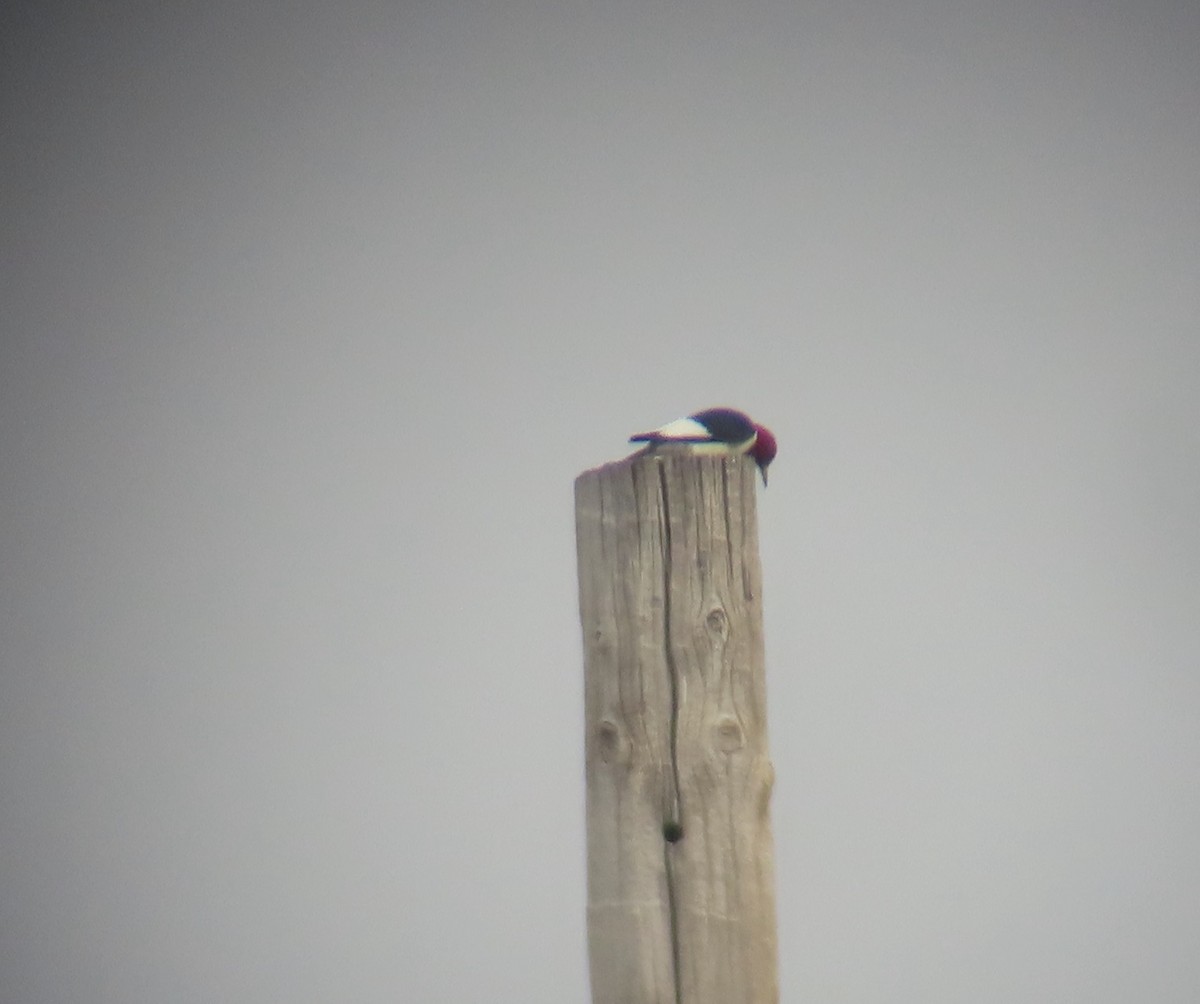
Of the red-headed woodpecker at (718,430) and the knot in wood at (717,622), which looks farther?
the red-headed woodpecker at (718,430)

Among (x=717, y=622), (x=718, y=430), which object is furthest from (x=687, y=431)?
(x=717, y=622)

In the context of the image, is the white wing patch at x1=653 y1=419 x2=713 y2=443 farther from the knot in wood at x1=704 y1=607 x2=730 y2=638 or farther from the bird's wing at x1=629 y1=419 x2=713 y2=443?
the knot in wood at x1=704 y1=607 x2=730 y2=638

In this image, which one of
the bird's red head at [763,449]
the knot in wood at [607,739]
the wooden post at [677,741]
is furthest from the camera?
the bird's red head at [763,449]

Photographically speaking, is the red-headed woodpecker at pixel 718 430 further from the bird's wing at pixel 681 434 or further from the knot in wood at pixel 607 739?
the knot in wood at pixel 607 739

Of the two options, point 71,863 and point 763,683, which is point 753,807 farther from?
point 71,863

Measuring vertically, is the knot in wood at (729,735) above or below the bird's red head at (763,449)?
below

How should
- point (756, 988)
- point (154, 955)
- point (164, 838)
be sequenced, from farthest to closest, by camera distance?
point (164, 838), point (154, 955), point (756, 988)

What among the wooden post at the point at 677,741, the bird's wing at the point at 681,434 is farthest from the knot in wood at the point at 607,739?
the bird's wing at the point at 681,434

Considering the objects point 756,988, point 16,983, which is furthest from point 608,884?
point 16,983

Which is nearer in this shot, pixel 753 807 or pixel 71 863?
pixel 753 807
